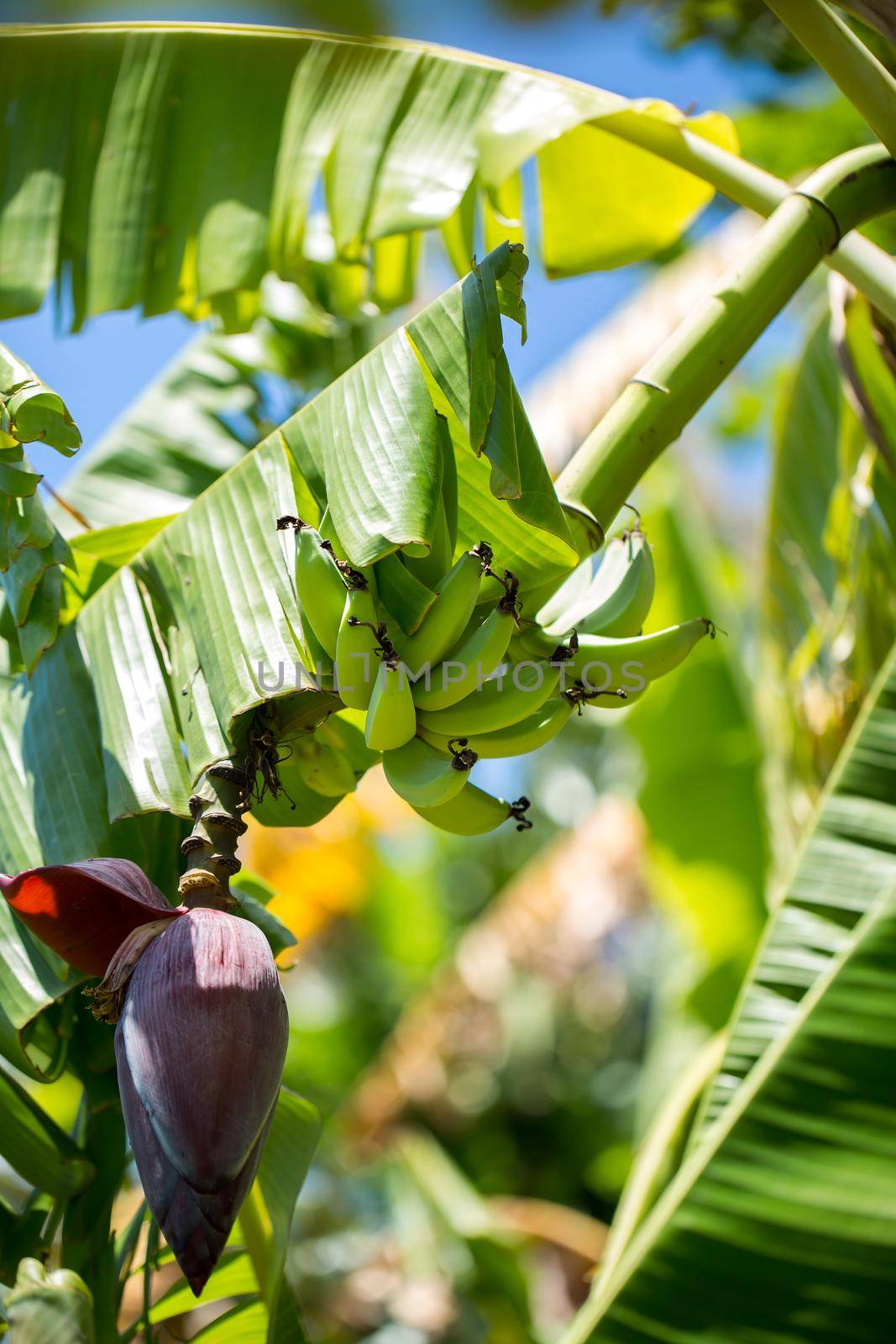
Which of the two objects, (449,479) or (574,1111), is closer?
(449,479)

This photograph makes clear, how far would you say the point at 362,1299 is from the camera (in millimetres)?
3246

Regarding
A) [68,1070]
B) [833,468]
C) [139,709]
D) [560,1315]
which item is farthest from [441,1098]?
[139,709]

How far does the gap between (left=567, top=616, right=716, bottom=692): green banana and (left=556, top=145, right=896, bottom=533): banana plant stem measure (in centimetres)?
11

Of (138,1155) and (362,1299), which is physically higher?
(138,1155)

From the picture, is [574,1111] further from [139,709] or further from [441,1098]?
[139,709]

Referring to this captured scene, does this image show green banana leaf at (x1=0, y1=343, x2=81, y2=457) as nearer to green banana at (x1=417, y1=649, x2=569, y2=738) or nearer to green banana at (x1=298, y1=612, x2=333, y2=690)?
green banana at (x1=298, y1=612, x2=333, y2=690)

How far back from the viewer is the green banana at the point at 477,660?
875 millimetres

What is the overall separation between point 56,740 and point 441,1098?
3774 mm

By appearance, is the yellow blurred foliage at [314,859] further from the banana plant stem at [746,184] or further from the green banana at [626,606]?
the green banana at [626,606]

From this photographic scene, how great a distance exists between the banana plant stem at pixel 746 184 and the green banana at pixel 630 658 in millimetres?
561

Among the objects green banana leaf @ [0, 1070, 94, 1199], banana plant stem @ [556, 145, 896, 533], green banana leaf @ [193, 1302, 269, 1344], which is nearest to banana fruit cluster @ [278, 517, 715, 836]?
banana plant stem @ [556, 145, 896, 533]

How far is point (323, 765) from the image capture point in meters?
1.02

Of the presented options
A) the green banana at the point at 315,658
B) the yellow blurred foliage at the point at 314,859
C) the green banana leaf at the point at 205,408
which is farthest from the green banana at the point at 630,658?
the yellow blurred foliage at the point at 314,859

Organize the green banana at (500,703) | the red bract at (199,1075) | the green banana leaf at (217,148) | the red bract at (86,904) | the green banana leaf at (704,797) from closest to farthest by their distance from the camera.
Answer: the red bract at (199,1075), the red bract at (86,904), the green banana at (500,703), the green banana leaf at (217,148), the green banana leaf at (704,797)
